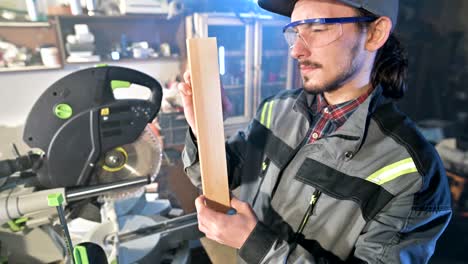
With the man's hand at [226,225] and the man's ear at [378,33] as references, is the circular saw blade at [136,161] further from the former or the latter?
the man's ear at [378,33]

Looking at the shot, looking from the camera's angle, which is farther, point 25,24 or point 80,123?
point 25,24

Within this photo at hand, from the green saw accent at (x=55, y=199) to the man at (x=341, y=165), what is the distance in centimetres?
35

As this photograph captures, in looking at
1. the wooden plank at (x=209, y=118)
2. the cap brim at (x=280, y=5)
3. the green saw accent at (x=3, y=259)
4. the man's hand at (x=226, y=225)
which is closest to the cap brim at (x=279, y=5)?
the cap brim at (x=280, y=5)

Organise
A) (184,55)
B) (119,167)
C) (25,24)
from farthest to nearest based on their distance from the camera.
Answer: (184,55) → (25,24) → (119,167)

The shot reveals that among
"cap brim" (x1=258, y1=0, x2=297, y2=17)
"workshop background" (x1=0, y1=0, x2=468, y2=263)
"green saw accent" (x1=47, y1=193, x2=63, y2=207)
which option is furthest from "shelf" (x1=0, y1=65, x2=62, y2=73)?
"cap brim" (x1=258, y1=0, x2=297, y2=17)

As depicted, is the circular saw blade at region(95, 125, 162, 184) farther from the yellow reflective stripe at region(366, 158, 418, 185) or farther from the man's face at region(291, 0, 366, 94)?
the yellow reflective stripe at region(366, 158, 418, 185)

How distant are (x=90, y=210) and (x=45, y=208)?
0.19 m

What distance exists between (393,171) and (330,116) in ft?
0.80

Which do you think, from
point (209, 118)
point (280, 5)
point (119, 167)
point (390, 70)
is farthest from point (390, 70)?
point (119, 167)

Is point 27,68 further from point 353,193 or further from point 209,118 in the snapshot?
point 353,193

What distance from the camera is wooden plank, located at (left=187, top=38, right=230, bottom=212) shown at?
0.56 m

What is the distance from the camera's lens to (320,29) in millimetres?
736

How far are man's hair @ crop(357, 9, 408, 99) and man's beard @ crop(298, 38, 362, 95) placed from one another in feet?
0.29

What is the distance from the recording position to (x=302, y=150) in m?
0.81
